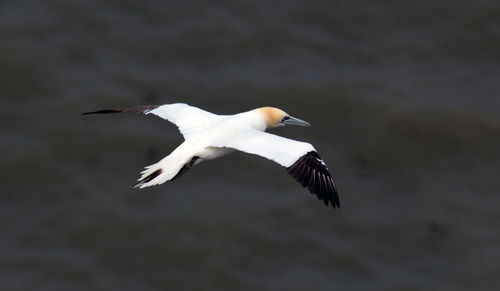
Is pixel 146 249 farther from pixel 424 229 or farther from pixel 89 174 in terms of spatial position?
pixel 424 229

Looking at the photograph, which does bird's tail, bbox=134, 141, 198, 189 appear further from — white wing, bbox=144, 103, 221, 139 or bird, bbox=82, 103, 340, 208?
white wing, bbox=144, 103, 221, 139

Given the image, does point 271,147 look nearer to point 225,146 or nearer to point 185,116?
point 225,146

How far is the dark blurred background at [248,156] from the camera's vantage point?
1694 centimetres

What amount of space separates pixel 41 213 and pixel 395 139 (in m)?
5.95

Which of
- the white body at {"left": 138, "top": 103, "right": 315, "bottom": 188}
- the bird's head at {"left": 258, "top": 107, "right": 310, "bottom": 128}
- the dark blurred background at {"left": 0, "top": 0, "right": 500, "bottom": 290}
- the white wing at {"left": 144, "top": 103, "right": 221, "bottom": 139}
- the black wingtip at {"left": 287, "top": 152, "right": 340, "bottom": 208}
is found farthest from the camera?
the dark blurred background at {"left": 0, "top": 0, "right": 500, "bottom": 290}

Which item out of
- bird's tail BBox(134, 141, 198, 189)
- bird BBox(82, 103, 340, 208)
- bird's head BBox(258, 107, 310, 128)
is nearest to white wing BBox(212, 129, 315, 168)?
bird BBox(82, 103, 340, 208)

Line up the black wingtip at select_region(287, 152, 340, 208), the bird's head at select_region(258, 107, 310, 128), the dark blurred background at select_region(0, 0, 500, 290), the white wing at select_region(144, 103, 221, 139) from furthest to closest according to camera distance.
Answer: the dark blurred background at select_region(0, 0, 500, 290) → the bird's head at select_region(258, 107, 310, 128) → the white wing at select_region(144, 103, 221, 139) → the black wingtip at select_region(287, 152, 340, 208)

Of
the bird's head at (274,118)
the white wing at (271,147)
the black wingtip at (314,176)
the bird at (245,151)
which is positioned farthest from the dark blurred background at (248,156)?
the black wingtip at (314,176)

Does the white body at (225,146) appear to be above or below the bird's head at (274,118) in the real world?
below

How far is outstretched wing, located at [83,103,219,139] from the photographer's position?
12102 mm

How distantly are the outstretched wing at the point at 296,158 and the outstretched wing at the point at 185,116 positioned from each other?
2.84 ft

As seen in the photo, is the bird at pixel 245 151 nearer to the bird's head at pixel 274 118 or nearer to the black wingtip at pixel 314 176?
the black wingtip at pixel 314 176

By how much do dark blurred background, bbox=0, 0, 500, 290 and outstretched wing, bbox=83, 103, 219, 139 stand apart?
453cm

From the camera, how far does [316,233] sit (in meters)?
17.2
